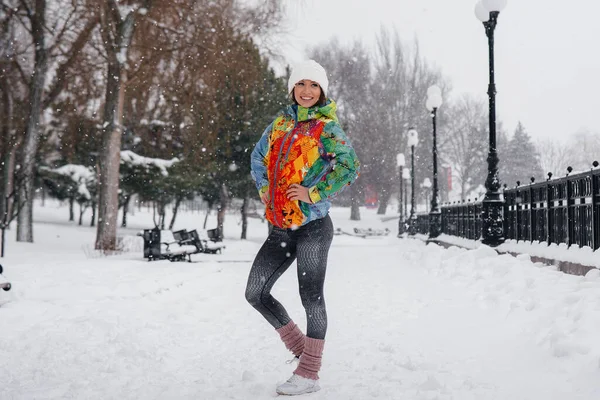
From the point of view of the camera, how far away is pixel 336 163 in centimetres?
347

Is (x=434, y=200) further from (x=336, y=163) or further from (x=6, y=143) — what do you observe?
(x=336, y=163)

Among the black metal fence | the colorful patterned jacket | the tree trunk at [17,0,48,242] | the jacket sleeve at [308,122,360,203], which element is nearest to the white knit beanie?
the colorful patterned jacket

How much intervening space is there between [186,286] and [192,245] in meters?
9.84

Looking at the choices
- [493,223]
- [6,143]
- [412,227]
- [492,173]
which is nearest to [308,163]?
[493,223]

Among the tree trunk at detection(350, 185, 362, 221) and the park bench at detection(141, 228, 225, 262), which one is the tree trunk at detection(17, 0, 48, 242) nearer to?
the park bench at detection(141, 228, 225, 262)

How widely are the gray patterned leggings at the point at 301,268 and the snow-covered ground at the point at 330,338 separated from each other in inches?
17.0

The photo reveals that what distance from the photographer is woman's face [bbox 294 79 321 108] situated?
357cm

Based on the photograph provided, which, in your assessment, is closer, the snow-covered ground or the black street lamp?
the snow-covered ground

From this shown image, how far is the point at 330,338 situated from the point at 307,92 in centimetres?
258

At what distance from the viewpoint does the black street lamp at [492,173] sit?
36.2 feet

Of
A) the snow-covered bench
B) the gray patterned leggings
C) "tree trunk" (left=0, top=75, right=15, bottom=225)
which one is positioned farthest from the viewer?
"tree trunk" (left=0, top=75, right=15, bottom=225)

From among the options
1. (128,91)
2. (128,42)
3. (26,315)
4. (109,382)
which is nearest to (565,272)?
(109,382)

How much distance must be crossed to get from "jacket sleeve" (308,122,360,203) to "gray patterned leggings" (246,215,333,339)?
0.74 feet

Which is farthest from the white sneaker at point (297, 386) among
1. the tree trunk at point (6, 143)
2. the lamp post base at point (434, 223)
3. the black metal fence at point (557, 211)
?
the tree trunk at point (6, 143)
